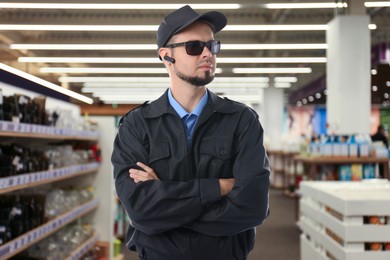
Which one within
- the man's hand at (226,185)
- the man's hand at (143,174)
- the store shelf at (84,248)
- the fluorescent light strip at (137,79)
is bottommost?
the store shelf at (84,248)

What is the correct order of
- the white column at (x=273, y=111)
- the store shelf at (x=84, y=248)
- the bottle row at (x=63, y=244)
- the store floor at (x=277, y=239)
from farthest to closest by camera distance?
the white column at (x=273, y=111), the store floor at (x=277, y=239), the store shelf at (x=84, y=248), the bottle row at (x=63, y=244)

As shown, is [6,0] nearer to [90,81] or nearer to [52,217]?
[52,217]

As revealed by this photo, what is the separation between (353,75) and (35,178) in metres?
5.50

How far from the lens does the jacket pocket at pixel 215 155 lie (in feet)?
6.83

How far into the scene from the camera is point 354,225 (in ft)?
11.6

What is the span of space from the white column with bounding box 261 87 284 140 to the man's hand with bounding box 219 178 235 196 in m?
17.2

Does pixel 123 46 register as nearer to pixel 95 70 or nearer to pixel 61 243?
pixel 95 70

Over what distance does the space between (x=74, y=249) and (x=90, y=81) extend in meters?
11.5

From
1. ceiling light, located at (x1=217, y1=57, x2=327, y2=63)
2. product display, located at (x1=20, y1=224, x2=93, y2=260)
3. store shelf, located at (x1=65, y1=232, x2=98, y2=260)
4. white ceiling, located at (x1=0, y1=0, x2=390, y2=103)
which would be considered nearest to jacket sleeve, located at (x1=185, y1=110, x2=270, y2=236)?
product display, located at (x1=20, y1=224, x2=93, y2=260)

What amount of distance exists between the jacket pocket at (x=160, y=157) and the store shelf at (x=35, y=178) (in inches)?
64.6

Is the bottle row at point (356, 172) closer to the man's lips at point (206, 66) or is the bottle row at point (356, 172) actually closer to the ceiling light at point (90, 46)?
the ceiling light at point (90, 46)

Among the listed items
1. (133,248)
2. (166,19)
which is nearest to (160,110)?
(166,19)

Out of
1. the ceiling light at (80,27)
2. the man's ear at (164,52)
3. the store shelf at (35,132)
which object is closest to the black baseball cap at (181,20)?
the man's ear at (164,52)

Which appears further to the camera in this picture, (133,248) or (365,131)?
(365,131)
